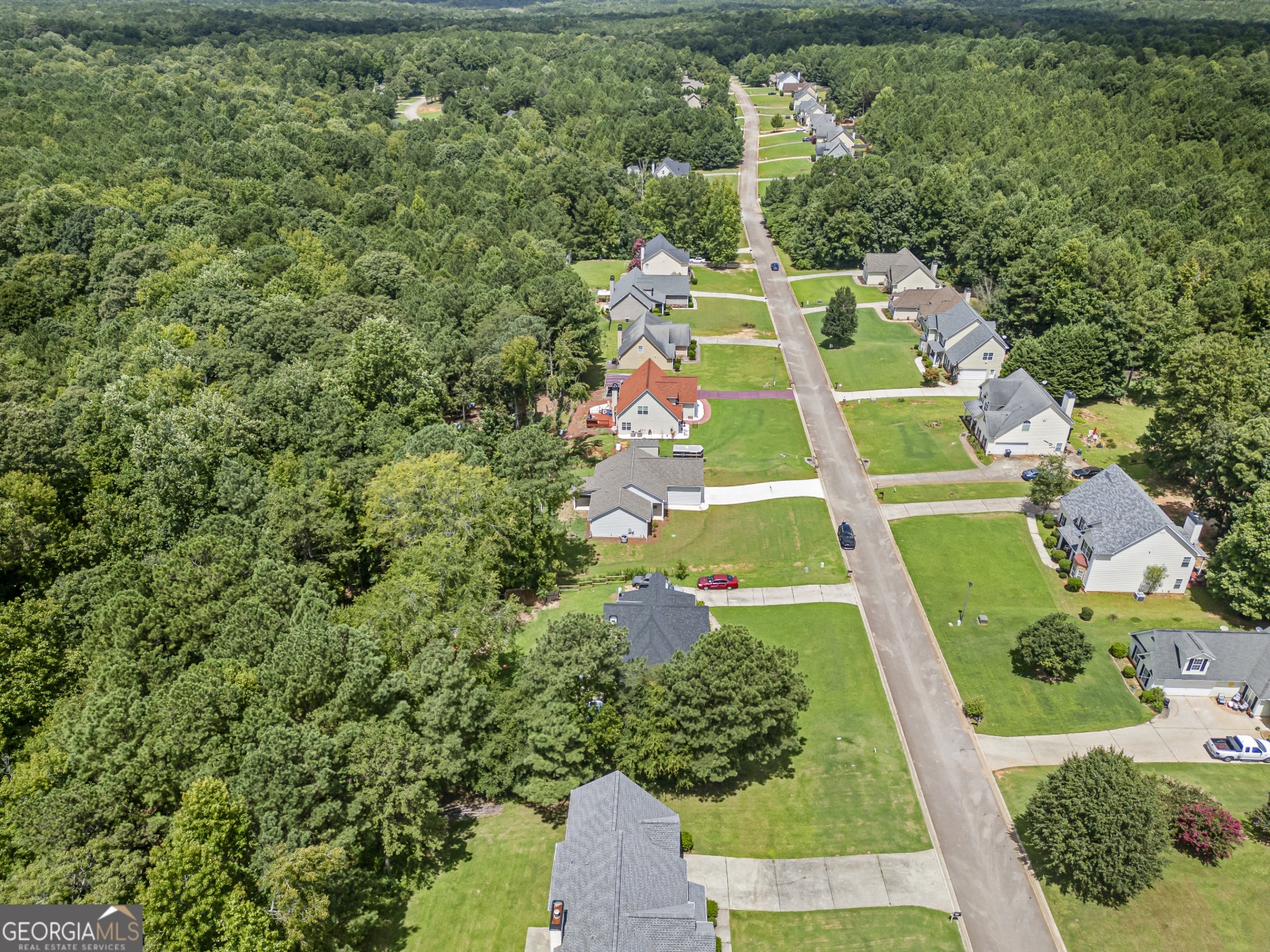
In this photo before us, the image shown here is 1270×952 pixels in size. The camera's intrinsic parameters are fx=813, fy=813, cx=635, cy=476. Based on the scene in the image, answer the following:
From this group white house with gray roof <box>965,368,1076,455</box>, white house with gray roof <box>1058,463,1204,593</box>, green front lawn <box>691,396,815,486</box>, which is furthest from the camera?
green front lawn <box>691,396,815,486</box>

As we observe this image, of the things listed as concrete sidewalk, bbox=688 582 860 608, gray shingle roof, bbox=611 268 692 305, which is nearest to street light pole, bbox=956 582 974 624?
concrete sidewalk, bbox=688 582 860 608

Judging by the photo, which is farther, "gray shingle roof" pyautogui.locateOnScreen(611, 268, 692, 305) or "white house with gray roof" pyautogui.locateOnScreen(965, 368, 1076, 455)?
"gray shingle roof" pyautogui.locateOnScreen(611, 268, 692, 305)

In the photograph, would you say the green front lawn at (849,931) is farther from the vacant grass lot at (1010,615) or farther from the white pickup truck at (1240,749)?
the white pickup truck at (1240,749)

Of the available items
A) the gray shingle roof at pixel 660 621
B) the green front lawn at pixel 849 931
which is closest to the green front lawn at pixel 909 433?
the gray shingle roof at pixel 660 621

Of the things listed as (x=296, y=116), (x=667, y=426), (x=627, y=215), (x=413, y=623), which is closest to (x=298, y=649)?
(x=413, y=623)

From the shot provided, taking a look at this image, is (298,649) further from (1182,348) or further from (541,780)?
(1182,348)

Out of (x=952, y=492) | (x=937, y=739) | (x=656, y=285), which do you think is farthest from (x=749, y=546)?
(x=656, y=285)

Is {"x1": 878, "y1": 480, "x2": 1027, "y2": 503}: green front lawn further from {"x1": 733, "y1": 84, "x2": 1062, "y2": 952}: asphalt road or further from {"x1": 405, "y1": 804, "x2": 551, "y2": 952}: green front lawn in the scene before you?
{"x1": 405, "y1": 804, "x2": 551, "y2": 952}: green front lawn
